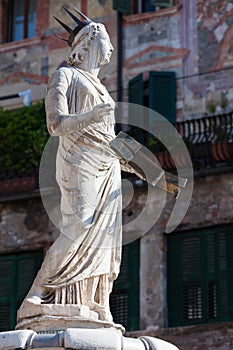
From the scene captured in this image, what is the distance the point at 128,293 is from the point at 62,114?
11.4 meters

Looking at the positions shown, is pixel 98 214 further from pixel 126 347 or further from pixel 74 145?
pixel 126 347

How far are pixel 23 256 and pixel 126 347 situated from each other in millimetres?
13206

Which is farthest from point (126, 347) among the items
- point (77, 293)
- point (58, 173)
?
point (58, 173)

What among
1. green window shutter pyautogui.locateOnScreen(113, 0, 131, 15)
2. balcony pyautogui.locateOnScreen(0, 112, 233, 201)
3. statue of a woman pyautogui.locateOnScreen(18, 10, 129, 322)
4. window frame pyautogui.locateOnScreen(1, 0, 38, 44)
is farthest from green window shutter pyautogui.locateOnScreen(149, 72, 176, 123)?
statue of a woman pyautogui.locateOnScreen(18, 10, 129, 322)

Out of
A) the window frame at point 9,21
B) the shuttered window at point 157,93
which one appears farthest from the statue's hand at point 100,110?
the window frame at point 9,21

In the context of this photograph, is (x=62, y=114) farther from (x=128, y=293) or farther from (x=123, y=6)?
(x=123, y=6)

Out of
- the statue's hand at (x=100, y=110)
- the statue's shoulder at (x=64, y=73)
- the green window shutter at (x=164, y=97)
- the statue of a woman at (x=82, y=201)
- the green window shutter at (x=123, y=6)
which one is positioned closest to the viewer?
the statue of a woman at (x=82, y=201)

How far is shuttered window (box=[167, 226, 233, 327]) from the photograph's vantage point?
67.7ft

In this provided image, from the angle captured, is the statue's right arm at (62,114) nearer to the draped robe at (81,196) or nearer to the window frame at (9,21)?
the draped robe at (81,196)

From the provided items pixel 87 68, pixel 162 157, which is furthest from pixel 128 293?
pixel 87 68

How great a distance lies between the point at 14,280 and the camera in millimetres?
22328

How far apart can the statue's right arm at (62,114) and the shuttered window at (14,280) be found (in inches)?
469

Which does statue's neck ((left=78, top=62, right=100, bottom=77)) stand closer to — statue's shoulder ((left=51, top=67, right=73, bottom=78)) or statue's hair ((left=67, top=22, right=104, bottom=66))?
statue's hair ((left=67, top=22, right=104, bottom=66))

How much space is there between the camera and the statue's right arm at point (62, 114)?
1012 cm
